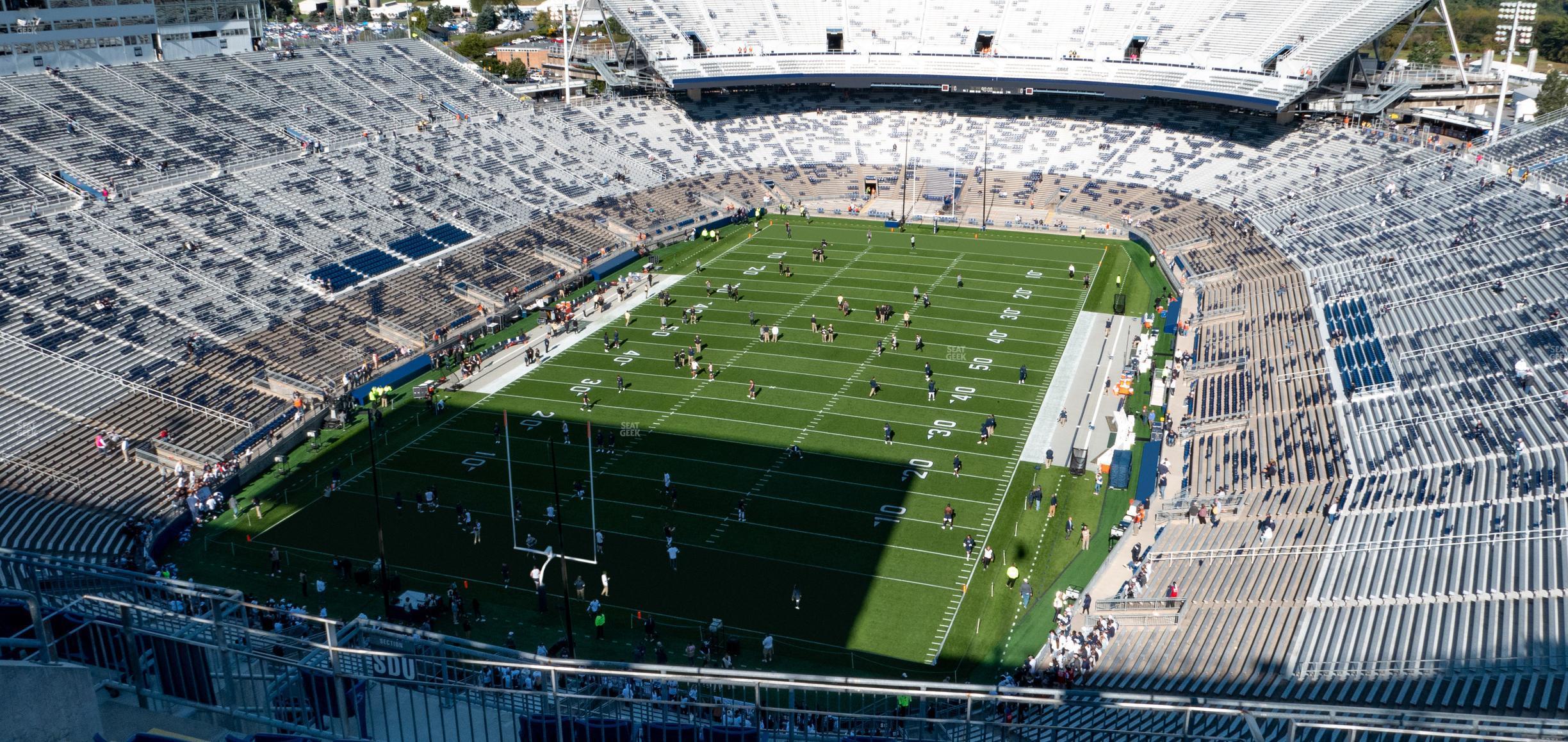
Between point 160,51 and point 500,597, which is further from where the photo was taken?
point 160,51

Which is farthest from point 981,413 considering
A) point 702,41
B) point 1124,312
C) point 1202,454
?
point 702,41

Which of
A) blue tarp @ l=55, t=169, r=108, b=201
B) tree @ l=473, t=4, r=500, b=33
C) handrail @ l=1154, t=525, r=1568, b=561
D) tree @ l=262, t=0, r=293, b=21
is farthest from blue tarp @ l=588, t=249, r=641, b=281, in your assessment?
tree @ l=473, t=4, r=500, b=33

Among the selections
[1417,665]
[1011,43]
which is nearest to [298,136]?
[1011,43]

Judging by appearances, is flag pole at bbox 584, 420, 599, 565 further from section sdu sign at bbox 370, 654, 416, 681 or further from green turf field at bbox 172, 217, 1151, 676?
section sdu sign at bbox 370, 654, 416, 681

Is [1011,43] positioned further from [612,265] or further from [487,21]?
[487,21]

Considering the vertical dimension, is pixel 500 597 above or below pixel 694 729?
below

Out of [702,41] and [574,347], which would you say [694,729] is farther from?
[702,41]
